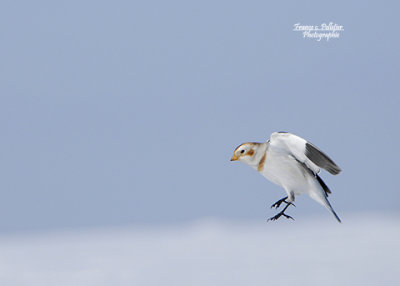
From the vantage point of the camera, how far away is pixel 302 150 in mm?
1650

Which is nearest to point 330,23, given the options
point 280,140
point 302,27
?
point 302,27

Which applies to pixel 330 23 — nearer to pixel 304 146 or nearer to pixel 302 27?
pixel 302 27

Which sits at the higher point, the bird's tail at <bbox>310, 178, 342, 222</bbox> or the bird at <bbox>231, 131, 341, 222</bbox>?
the bird at <bbox>231, 131, 341, 222</bbox>

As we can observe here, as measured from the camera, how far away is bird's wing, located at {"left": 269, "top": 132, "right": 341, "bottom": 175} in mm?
1612

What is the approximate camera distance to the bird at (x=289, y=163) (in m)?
1.64

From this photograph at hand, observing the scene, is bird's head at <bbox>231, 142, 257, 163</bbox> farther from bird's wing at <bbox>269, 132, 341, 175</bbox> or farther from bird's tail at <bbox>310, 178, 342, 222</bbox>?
bird's tail at <bbox>310, 178, 342, 222</bbox>

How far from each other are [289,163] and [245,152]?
13 centimetres

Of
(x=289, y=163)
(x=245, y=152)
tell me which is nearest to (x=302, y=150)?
(x=289, y=163)

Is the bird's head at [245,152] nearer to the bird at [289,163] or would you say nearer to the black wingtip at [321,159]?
the bird at [289,163]

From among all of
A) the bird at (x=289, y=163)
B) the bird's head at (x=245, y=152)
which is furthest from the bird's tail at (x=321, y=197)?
the bird's head at (x=245, y=152)

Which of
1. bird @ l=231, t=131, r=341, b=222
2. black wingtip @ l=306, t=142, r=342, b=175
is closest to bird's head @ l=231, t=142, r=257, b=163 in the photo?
bird @ l=231, t=131, r=341, b=222

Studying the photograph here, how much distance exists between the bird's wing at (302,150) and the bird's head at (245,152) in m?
0.06

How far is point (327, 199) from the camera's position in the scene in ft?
5.41

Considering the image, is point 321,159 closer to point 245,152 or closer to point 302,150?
point 302,150
